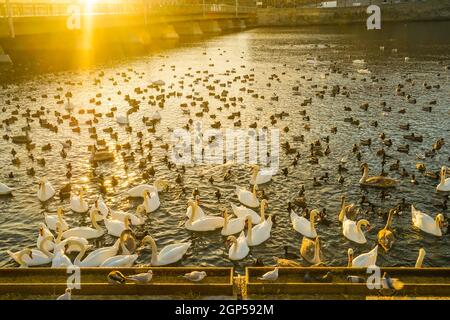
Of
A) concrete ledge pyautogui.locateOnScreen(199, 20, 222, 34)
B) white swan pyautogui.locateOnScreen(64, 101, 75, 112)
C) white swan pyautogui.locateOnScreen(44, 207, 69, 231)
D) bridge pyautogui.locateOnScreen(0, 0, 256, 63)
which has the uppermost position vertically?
concrete ledge pyautogui.locateOnScreen(199, 20, 222, 34)

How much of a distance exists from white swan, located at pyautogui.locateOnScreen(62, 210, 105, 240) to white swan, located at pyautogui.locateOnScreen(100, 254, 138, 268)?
3169 mm

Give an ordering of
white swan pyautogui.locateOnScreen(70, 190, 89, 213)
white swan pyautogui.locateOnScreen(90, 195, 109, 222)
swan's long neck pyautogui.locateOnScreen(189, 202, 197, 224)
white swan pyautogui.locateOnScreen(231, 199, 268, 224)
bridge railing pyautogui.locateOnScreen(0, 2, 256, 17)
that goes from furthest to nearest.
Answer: bridge railing pyautogui.locateOnScreen(0, 2, 256, 17), white swan pyautogui.locateOnScreen(70, 190, 89, 213), white swan pyautogui.locateOnScreen(90, 195, 109, 222), white swan pyautogui.locateOnScreen(231, 199, 268, 224), swan's long neck pyautogui.locateOnScreen(189, 202, 197, 224)

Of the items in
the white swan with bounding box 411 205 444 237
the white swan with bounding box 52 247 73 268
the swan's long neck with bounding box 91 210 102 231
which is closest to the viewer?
the white swan with bounding box 52 247 73 268

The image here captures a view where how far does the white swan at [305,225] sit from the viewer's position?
785 inches

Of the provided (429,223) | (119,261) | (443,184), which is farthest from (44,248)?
(443,184)

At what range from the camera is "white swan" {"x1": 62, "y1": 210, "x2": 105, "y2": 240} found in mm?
20016

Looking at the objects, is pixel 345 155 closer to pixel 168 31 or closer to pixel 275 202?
pixel 275 202

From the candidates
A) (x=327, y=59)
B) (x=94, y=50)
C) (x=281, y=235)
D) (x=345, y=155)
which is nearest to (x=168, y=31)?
(x=94, y=50)

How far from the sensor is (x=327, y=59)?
248ft

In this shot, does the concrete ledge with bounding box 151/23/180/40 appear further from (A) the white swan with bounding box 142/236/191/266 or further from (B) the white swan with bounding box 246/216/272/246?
(A) the white swan with bounding box 142/236/191/266

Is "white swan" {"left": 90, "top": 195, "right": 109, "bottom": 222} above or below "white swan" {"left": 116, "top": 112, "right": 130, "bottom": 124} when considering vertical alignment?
below

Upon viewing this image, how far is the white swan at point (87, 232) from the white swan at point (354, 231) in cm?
1092

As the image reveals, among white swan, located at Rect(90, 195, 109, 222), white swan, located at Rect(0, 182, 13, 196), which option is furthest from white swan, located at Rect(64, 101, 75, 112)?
white swan, located at Rect(90, 195, 109, 222)

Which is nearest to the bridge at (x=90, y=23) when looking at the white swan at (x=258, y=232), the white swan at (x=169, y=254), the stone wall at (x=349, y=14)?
the stone wall at (x=349, y=14)
